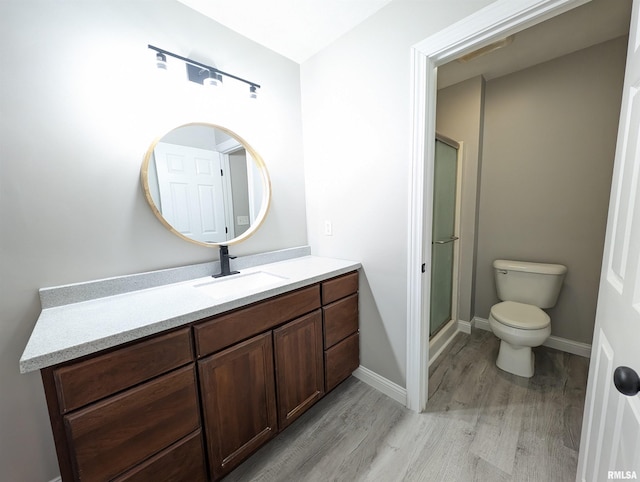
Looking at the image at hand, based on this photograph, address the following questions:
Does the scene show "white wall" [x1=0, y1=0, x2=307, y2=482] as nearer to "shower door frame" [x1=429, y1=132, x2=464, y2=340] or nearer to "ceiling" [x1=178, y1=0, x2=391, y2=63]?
"ceiling" [x1=178, y1=0, x2=391, y2=63]

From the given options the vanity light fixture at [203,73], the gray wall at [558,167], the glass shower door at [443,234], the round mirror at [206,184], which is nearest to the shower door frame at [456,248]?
the glass shower door at [443,234]

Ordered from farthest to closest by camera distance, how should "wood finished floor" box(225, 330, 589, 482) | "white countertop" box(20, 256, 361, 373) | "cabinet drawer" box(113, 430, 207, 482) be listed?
"wood finished floor" box(225, 330, 589, 482) < "cabinet drawer" box(113, 430, 207, 482) < "white countertop" box(20, 256, 361, 373)

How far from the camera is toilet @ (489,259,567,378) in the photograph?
174 cm

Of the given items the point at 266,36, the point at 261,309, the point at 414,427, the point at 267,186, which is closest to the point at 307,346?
the point at 261,309

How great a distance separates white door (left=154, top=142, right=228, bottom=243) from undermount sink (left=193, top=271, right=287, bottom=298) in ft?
0.85

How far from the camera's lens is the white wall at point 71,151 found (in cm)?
103

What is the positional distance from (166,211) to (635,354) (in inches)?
69.9

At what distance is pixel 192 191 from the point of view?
4.94 ft

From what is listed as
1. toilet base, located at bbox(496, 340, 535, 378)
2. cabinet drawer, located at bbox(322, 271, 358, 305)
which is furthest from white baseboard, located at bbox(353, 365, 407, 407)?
toilet base, located at bbox(496, 340, 535, 378)

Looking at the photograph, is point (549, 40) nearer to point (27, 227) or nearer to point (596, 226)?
point (596, 226)

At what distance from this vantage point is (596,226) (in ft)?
6.16

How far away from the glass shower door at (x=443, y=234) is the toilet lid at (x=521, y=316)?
423 mm

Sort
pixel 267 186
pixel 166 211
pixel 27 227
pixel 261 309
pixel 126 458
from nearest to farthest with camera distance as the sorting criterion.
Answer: pixel 126 458 → pixel 27 227 → pixel 261 309 → pixel 166 211 → pixel 267 186

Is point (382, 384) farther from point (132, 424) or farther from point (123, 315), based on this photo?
point (123, 315)
